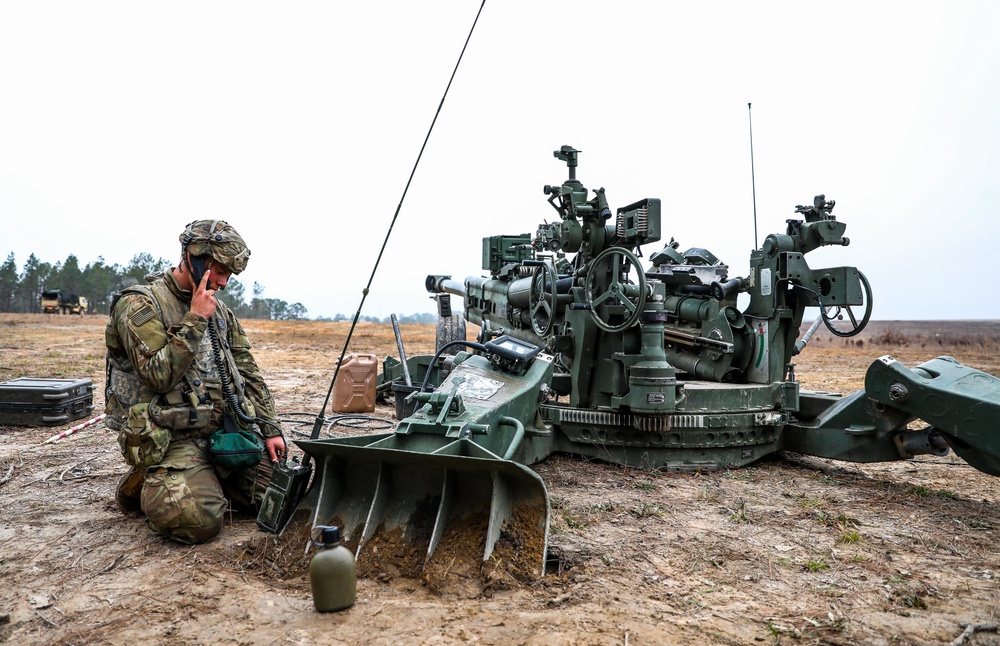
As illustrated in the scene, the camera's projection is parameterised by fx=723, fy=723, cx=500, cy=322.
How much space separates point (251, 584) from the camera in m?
3.41

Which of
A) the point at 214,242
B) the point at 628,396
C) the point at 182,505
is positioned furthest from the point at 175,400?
the point at 628,396

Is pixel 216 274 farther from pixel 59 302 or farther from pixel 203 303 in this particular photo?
pixel 59 302

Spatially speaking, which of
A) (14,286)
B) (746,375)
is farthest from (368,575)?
(14,286)

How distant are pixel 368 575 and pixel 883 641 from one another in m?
2.24

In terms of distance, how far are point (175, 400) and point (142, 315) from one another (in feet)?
1.74

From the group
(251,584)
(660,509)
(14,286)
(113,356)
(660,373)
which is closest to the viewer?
(251,584)

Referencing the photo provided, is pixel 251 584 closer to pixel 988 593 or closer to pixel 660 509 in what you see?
pixel 660 509

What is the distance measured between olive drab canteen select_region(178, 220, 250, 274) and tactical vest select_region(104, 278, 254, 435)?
0.35 m

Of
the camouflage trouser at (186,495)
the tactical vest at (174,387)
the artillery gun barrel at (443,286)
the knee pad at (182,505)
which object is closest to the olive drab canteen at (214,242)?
the tactical vest at (174,387)

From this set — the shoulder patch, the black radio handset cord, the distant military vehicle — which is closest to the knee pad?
the black radio handset cord

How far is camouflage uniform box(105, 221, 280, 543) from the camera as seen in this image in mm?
4004

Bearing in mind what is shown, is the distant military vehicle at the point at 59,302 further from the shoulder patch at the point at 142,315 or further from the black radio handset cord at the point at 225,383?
the shoulder patch at the point at 142,315

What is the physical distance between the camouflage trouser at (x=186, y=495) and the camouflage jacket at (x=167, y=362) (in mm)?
169

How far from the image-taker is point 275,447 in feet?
15.3
